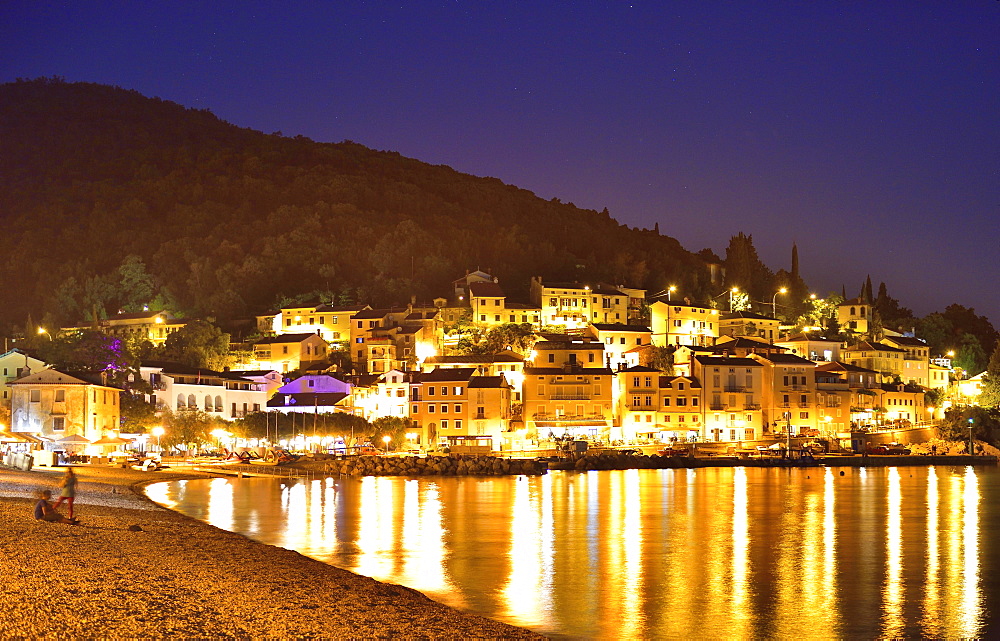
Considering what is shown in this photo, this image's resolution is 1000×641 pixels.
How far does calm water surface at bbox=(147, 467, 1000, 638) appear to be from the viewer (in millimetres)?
19188

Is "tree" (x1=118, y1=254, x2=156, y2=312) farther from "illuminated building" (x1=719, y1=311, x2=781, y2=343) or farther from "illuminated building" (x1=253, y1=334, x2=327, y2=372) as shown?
"illuminated building" (x1=719, y1=311, x2=781, y2=343)

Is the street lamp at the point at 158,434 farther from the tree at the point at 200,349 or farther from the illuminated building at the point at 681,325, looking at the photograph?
the illuminated building at the point at 681,325

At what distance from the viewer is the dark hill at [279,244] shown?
121 m

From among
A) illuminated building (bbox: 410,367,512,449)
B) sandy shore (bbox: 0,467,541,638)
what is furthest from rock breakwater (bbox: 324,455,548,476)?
sandy shore (bbox: 0,467,541,638)

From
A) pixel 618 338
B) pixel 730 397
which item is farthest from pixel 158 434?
pixel 618 338

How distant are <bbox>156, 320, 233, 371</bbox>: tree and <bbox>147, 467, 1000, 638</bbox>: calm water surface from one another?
38083mm

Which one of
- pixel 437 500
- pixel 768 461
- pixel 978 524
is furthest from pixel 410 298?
pixel 978 524

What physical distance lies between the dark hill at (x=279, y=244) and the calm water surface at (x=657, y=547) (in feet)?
208

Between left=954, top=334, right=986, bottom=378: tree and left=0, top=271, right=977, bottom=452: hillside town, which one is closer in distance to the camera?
left=0, top=271, right=977, bottom=452: hillside town

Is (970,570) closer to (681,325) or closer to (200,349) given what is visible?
(200,349)

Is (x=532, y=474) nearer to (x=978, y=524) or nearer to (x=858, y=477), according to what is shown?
(x=858, y=477)

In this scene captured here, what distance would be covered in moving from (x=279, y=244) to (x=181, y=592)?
120m

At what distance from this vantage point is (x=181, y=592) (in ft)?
53.2

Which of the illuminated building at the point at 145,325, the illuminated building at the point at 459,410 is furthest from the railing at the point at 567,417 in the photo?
the illuminated building at the point at 145,325
